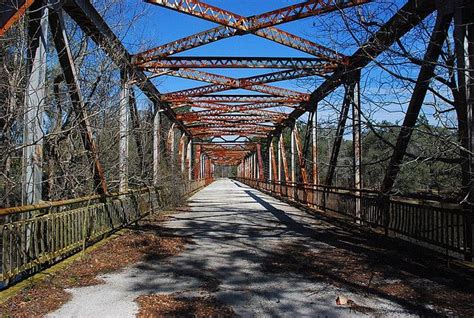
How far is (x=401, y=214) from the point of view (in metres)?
8.11

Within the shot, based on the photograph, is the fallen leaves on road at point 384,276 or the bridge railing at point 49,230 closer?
the fallen leaves on road at point 384,276

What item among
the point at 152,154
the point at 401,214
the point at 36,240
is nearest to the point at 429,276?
the point at 401,214

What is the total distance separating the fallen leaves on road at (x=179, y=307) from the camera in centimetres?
435

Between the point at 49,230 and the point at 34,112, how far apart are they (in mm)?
1682

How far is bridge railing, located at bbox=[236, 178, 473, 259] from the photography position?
6080mm

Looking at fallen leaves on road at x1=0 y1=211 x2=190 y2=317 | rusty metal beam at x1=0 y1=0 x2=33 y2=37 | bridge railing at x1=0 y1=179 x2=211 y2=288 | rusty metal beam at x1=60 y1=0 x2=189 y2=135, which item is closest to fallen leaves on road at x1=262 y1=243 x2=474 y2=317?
fallen leaves on road at x1=0 y1=211 x2=190 y2=317

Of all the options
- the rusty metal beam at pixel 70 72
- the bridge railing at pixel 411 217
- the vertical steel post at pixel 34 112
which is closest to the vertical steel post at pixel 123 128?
the rusty metal beam at pixel 70 72

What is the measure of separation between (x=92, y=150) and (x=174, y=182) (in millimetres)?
11209

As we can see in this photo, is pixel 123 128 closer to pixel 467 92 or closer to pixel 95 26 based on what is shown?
pixel 95 26

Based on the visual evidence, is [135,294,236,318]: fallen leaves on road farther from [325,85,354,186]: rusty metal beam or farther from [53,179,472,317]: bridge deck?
[325,85,354,186]: rusty metal beam

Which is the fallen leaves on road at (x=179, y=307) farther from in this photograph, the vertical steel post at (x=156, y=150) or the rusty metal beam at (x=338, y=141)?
the vertical steel post at (x=156, y=150)

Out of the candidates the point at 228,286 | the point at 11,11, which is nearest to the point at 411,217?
the point at 228,286

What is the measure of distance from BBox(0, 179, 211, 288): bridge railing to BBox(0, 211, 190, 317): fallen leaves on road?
9.1 inches

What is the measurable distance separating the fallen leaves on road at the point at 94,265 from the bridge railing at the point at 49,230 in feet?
0.76
